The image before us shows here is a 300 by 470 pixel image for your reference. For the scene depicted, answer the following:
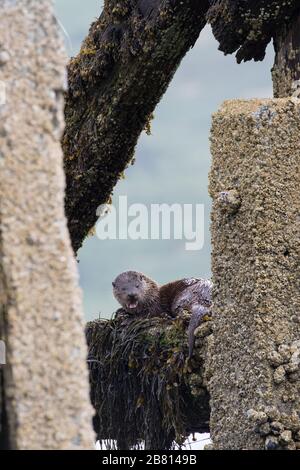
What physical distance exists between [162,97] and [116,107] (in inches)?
11.9

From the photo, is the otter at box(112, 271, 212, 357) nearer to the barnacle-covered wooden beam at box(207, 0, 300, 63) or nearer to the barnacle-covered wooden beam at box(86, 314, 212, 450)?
the barnacle-covered wooden beam at box(86, 314, 212, 450)

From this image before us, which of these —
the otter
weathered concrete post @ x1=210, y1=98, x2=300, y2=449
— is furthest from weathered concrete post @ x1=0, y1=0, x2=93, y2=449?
the otter

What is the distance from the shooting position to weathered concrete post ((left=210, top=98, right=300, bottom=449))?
16.0ft

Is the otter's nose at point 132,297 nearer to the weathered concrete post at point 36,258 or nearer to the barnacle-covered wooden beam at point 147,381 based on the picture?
the barnacle-covered wooden beam at point 147,381

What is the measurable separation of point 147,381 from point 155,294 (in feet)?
5.07

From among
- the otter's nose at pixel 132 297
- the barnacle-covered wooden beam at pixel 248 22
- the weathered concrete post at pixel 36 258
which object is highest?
the barnacle-covered wooden beam at pixel 248 22

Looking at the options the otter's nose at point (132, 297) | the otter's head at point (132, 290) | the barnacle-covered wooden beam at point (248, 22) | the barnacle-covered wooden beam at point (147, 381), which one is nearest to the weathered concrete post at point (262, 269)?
the barnacle-covered wooden beam at point (248, 22)

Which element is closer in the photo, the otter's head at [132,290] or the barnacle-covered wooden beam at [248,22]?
the barnacle-covered wooden beam at [248,22]

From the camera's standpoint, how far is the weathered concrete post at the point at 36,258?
9.07 ft

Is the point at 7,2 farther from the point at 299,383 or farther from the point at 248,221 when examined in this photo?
the point at 299,383

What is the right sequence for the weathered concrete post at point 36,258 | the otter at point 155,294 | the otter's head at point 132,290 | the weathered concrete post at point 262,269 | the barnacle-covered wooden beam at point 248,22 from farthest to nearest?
the otter's head at point 132,290
the otter at point 155,294
the barnacle-covered wooden beam at point 248,22
the weathered concrete post at point 262,269
the weathered concrete post at point 36,258

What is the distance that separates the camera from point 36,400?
2762mm

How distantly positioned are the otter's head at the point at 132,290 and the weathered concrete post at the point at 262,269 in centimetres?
257

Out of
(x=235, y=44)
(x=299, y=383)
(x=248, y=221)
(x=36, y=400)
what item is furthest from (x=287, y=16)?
(x=36, y=400)
